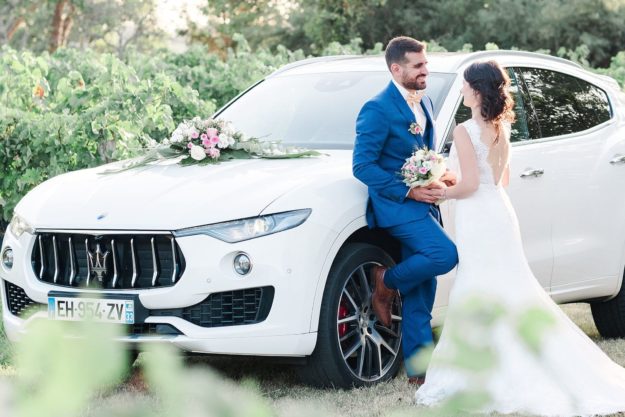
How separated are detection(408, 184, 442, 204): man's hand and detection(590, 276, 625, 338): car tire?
2127 mm

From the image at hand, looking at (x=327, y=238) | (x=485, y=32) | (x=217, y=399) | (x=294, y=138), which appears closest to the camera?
(x=217, y=399)

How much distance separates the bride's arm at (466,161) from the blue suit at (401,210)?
177mm

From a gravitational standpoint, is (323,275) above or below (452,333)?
below

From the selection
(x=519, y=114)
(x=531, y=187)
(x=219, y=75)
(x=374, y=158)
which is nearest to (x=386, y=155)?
(x=374, y=158)

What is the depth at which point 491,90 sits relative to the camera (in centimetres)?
539

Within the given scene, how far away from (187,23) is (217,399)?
179ft

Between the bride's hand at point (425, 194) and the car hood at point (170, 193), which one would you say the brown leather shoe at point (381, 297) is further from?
the car hood at point (170, 193)

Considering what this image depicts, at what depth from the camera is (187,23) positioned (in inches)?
2144

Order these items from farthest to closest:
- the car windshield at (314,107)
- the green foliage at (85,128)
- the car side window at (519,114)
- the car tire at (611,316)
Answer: the green foliage at (85,128), the car tire at (611,316), the car side window at (519,114), the car windshield at (314,107)

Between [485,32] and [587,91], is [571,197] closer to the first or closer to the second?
[587,91]

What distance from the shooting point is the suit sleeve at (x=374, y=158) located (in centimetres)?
525

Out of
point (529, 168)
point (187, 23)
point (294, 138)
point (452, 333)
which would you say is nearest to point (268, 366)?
point (294, 138)

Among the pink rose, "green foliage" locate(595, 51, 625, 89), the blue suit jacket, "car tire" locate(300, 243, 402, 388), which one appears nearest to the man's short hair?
the blue suit jacket

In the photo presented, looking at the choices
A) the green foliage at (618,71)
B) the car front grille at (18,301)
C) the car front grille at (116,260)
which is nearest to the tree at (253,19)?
the green foliage at (618,71)
